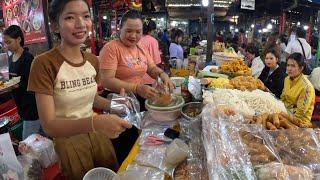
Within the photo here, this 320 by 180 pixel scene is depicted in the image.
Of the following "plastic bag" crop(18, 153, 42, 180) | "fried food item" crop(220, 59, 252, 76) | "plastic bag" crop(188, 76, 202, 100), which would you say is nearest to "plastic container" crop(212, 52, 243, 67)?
"fried food item" crop(220, 59, 252, 76)

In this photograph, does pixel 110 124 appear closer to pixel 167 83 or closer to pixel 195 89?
pixel 167 83

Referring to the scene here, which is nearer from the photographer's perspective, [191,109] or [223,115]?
[223,115]

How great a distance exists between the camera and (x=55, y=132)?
169 centimetres

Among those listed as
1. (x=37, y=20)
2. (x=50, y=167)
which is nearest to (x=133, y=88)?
(x=50, y=167)

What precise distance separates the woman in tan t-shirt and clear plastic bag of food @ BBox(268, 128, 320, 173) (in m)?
0.99

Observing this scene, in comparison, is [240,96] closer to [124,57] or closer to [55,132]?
[124,57]

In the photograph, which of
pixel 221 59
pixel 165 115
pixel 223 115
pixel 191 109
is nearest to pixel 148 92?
pixel 165 115

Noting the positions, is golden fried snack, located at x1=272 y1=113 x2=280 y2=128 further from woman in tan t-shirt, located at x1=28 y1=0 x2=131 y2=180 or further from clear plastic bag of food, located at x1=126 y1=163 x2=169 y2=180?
woman in tan t-shirt, located at x1=28 y1=0 x2=131 y2=180

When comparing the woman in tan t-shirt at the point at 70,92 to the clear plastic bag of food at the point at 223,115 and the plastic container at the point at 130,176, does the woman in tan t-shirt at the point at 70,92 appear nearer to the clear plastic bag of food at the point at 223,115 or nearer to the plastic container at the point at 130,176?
the plastic container at the point at 130,176

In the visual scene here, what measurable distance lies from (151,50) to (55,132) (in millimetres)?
4225

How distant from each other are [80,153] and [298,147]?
1.48m

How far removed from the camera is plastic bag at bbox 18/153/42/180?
2174 millimetres

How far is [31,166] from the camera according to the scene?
87.9 inches

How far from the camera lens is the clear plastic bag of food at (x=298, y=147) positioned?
5.25 ft
